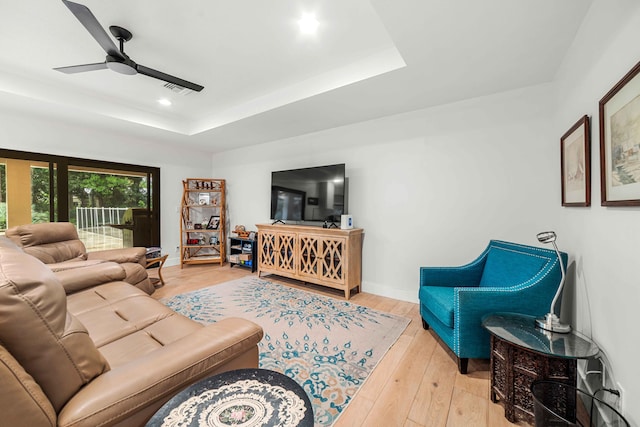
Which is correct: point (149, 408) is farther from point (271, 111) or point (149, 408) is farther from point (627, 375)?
point (271, 111)

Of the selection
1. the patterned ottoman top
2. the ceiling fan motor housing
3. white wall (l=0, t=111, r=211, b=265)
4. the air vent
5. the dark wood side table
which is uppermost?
the air vent

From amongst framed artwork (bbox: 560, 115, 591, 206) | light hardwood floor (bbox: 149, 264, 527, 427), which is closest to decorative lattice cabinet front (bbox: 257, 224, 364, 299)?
light hardwood floor (bbox: 149, 264, 527, 427)

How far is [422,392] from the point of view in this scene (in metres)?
1.62

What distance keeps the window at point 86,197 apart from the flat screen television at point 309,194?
247cm

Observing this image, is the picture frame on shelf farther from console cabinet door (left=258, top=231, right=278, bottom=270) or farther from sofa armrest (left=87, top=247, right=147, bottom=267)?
sofa armrest (left=87, top=247, right=147, bottom=267)

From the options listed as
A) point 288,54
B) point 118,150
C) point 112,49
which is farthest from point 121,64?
point 118,150

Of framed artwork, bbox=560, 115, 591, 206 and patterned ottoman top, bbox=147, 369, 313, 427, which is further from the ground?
framed artwork, bbox=560, 115, 591, 206

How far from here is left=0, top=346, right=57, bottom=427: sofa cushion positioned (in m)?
0.60

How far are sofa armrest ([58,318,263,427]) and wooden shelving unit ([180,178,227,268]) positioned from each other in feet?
13.5

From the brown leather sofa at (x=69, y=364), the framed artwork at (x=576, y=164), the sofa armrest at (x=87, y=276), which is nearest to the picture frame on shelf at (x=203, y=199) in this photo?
the sofa armrest at (x=87, y=276)

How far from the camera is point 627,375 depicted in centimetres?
116

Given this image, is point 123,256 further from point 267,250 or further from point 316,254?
point 316,254

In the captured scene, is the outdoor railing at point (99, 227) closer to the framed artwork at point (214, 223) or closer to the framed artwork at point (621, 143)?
the framed artwork at point (214, 223)

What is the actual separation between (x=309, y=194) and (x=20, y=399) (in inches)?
129
